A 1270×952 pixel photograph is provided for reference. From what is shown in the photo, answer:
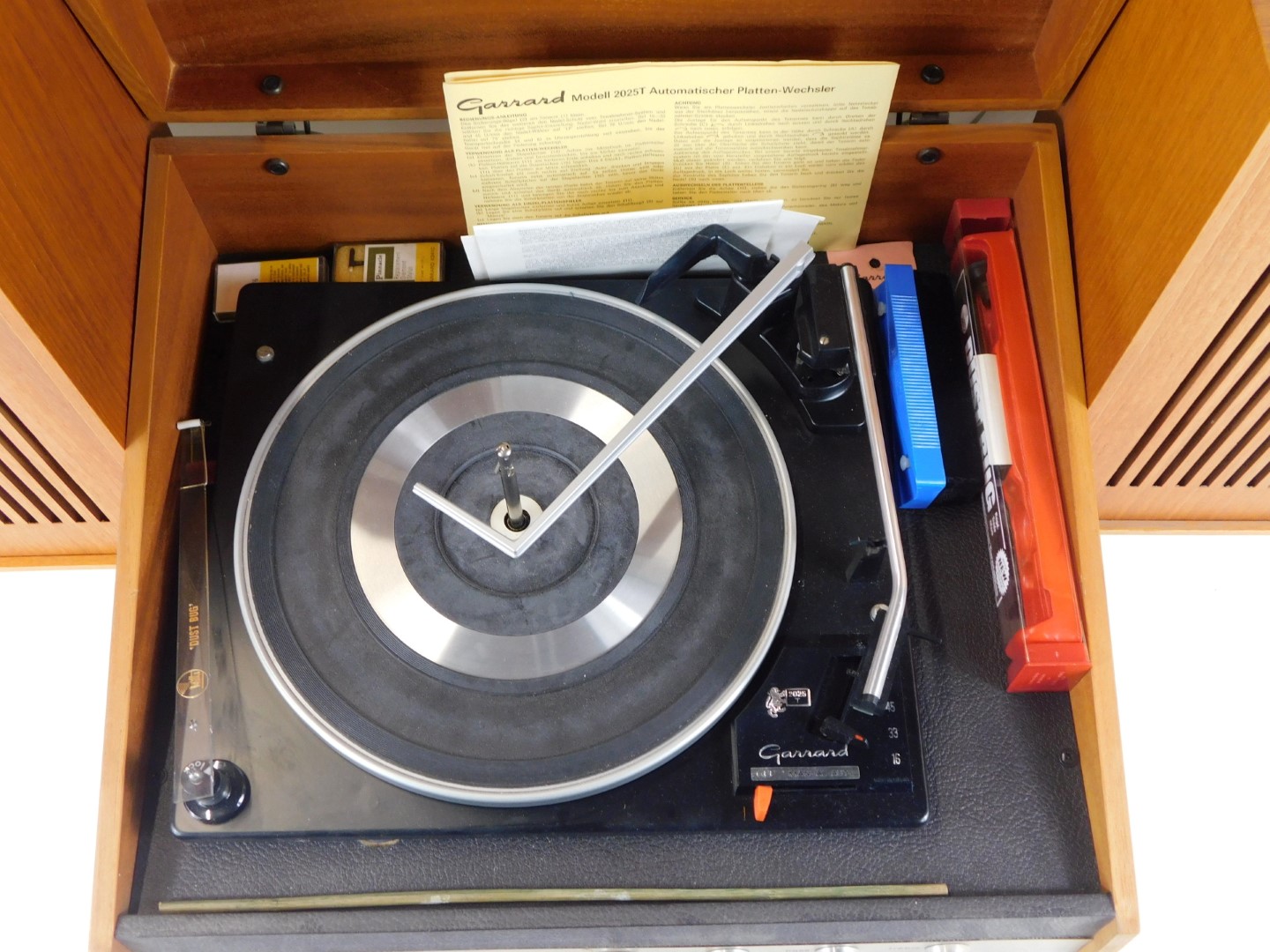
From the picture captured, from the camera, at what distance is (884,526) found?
1054 mm

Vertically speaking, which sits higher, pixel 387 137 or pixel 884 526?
pixel 387 137

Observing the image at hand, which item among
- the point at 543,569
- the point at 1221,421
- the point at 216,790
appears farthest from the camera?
the point at 1221,421

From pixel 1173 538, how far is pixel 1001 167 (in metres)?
0.48

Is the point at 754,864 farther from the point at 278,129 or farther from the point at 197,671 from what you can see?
the point at 278,129

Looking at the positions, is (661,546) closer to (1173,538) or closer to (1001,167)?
(1001,167)

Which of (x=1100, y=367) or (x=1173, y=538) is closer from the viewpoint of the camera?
(x=1100, y=367)

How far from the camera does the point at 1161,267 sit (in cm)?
98

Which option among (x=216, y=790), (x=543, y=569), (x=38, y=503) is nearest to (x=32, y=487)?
(x=38, y=503)

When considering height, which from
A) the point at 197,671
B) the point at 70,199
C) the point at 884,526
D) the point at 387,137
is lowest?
the point at 197,671

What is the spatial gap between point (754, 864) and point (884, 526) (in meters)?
0.30

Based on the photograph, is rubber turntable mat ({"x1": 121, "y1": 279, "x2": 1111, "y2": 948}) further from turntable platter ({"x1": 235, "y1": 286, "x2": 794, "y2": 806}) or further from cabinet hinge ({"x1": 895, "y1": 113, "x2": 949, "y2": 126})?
cabinet hinge ({"x1": 895, "y1": 113, "x2": 949, "y2": 126})

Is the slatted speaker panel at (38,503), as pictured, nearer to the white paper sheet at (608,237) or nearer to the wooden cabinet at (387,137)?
the wooden cabinet at (387,137)

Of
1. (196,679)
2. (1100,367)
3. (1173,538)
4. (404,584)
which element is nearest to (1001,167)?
(1100,367)

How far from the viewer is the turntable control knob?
37.0 inches
